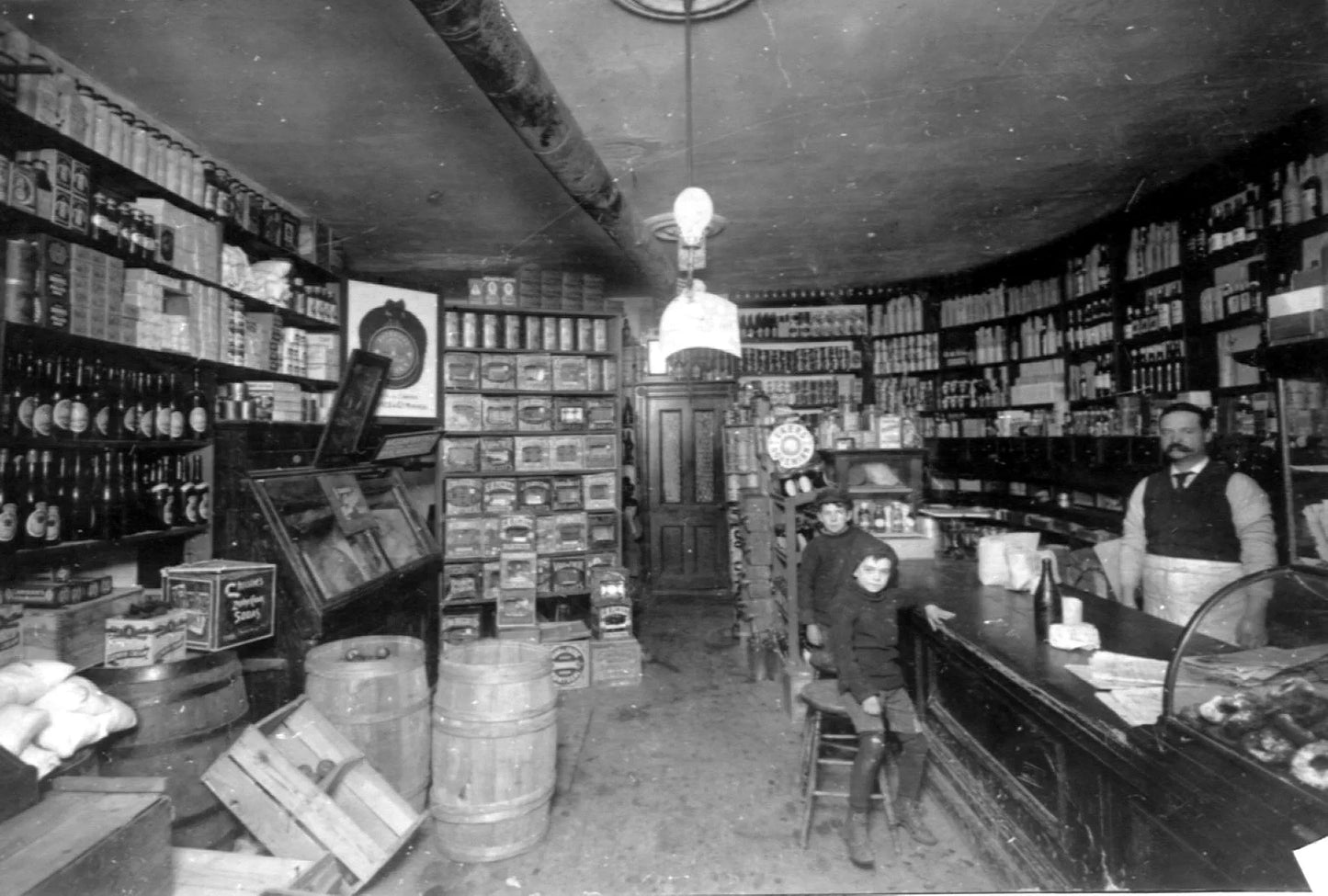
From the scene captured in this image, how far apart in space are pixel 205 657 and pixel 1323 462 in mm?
4576

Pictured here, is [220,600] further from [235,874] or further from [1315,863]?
[1315,863]

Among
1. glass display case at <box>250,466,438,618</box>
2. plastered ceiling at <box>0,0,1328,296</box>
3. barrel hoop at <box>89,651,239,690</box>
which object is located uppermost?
plastered ceiling at <box>0,0,1328,296</box>

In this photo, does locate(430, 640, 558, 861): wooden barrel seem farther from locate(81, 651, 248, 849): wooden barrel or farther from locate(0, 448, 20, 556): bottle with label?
locate(0, 448, 20, 556): bottle with label

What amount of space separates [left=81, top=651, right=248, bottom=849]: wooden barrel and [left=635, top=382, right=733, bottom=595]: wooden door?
4.81 m

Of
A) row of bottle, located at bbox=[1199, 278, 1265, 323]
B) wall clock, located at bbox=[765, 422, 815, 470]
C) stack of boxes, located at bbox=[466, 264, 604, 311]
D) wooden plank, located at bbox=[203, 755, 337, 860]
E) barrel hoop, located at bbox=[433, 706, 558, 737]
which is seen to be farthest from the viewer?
stack of boxes, located at bbox=[466, 264, 604, 311]

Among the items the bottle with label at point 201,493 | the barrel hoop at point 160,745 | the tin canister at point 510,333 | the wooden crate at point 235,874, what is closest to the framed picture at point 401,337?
the tin canister at point 510,333

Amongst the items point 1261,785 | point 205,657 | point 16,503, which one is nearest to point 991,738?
point 1261,785

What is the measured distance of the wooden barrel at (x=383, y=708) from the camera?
2.61 metres

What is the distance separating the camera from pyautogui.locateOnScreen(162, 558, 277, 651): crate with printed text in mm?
2771

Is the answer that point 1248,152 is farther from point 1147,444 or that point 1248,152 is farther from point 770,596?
point 770,596

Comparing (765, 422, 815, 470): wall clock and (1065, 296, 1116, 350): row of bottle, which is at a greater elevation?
(1065, 296, 1116, 350): row of bottle

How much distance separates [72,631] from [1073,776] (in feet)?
11.0

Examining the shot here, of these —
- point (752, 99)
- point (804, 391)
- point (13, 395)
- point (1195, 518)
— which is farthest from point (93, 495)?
point (804, 391)

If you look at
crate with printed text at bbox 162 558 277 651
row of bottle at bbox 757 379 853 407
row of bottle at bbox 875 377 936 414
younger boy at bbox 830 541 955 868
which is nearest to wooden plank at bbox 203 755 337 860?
crate with printed text at bbox 162 558 277 651
